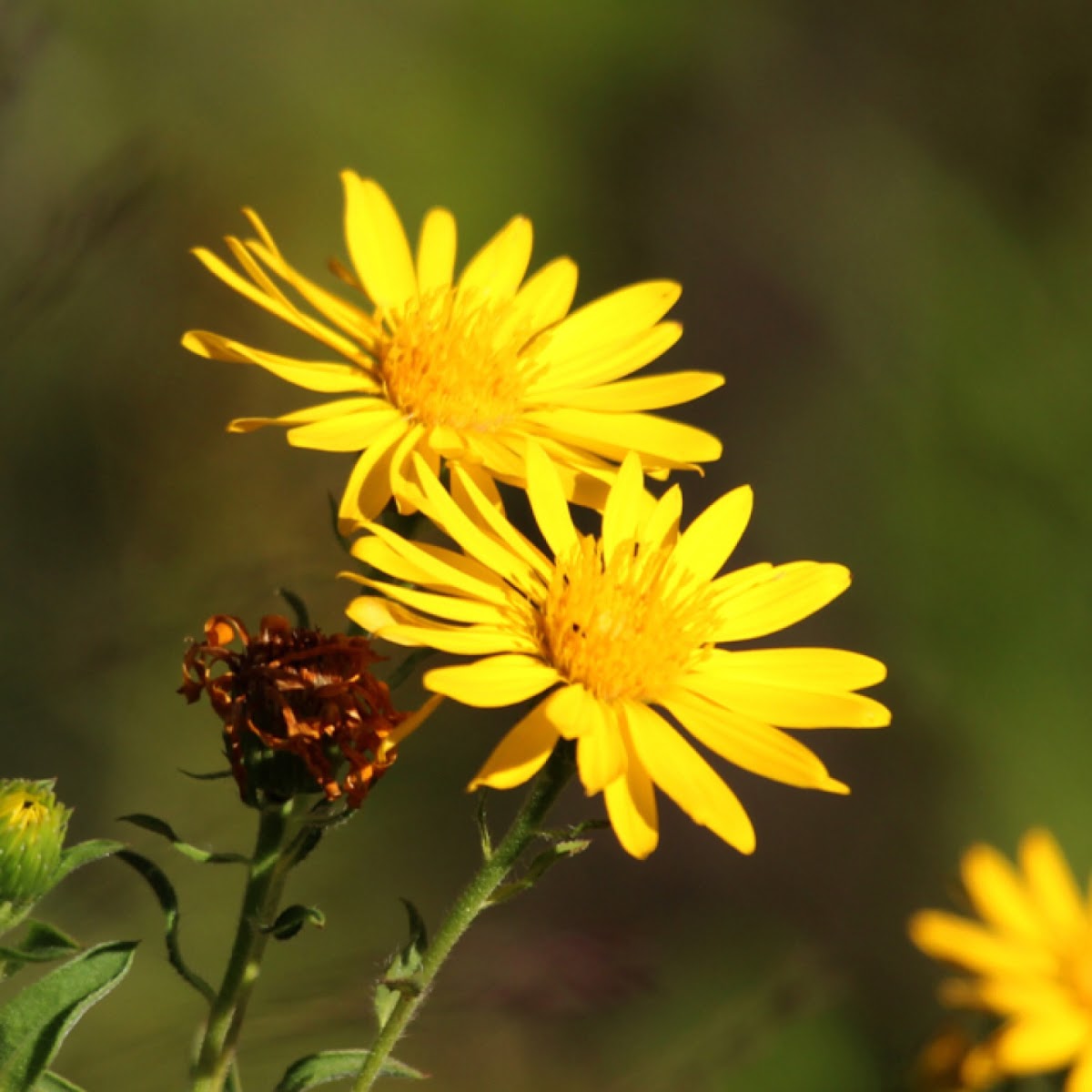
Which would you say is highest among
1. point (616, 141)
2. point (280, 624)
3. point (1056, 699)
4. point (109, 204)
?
point (616, 141)

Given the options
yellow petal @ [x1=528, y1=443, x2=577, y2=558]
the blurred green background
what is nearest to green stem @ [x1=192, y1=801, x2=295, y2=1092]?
yellow petal @ [x1=528, y1=443, x2=577, y2=558]

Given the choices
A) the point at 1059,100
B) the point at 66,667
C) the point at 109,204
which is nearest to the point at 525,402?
the point at 109,204

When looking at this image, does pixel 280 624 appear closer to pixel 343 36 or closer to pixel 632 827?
pixel 632 827

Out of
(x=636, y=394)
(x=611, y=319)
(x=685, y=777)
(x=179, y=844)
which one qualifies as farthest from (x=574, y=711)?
(x=611, y=319)

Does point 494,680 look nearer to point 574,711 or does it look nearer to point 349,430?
point 574,711

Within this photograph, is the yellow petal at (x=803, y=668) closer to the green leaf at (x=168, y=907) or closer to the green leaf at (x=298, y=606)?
the green leaf at (x=298, y=606)

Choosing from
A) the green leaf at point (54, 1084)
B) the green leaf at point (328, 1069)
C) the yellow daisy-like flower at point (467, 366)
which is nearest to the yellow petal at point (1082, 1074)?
the green leaf at point (328, 1069)

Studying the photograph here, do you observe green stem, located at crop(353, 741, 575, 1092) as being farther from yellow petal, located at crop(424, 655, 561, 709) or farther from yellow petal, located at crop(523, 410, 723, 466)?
yellow petal, located at crop(523, 410, 723, 466)
